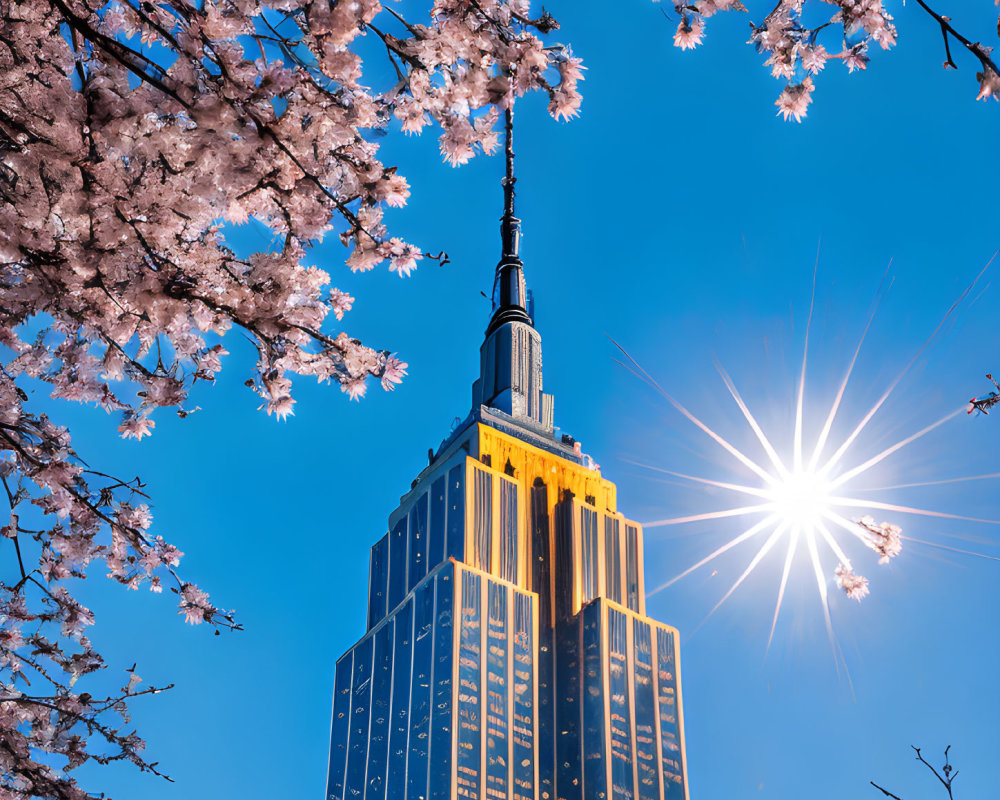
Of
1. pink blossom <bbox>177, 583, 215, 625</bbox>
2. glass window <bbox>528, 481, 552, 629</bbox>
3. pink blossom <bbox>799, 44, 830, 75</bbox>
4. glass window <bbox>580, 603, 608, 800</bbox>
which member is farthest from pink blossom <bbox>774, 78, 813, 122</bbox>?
glass window <bbox>528, 481, 552, 629</bbox>

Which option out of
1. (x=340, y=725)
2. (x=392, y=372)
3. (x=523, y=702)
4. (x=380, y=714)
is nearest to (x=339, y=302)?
(x=392, y=372)

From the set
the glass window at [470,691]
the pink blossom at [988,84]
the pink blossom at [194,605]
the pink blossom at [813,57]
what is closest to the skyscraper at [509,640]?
the glass window at [470,691]

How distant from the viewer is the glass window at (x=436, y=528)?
8769 centimetres

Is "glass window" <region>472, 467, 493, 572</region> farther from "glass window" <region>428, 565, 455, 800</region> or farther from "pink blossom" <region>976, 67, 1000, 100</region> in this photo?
"pink blossom" <region>976, 67, 1000, 100</region>

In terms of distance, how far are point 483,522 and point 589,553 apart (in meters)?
12.0

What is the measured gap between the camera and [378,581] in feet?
322

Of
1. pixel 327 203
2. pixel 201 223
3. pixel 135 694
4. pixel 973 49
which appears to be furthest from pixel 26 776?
pixel 973 49

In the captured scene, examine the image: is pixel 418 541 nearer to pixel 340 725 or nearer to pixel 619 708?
pixel 340 725

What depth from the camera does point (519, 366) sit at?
100250 millimetres

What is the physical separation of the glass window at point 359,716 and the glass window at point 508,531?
Answer: 15639mm

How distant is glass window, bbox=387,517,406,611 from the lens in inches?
3631

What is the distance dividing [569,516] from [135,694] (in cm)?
8815

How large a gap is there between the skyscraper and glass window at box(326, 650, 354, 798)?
172mm

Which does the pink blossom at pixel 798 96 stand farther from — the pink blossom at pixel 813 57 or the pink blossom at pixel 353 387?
the pink blossom at pixel 353 387
